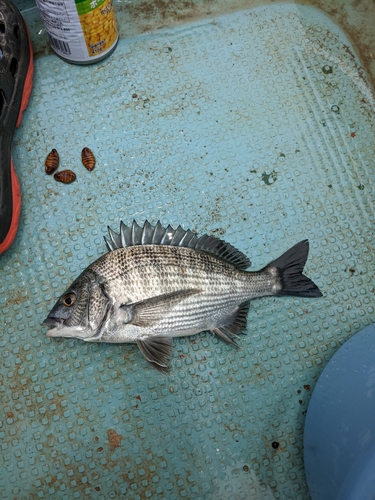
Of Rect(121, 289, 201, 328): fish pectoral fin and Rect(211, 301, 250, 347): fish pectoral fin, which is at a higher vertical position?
Rect(121, 289, 201, 328): fish pectoral fin

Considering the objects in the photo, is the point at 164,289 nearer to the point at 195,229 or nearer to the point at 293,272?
the point at 195,229

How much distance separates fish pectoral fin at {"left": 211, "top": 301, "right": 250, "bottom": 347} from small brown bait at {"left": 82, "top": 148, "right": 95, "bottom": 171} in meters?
1.02

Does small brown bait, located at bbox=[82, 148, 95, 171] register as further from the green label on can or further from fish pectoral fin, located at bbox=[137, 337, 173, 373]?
fish pectoral fin, located at bbox=[137, 337, 173, 373]

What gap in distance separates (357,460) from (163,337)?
878 mm

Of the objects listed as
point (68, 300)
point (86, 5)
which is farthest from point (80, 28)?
point (68, 300)

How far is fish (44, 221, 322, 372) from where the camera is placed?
1792 mm

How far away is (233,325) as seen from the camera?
1.96m

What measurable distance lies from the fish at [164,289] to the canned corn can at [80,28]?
958 mm

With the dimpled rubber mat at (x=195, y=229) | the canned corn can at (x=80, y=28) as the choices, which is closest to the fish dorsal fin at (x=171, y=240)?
the dimpled rubber mat at (x=195, y=229)

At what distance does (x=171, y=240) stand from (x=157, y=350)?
1.62 ft

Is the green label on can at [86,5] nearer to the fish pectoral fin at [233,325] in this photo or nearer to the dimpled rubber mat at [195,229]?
the dimpled rubber mat at [195,229]

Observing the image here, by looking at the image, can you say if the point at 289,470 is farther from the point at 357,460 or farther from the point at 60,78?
the point at 60,78

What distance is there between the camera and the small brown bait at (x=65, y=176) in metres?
2.14

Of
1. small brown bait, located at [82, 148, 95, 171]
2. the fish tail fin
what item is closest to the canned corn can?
small brown bait, located at [82, 148, 95, 171]
